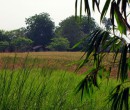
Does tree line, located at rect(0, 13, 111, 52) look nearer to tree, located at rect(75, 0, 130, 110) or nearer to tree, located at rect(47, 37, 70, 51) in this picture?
tree, located at rect(47, 37, 70, 51)

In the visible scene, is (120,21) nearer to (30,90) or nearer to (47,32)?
(30,90)

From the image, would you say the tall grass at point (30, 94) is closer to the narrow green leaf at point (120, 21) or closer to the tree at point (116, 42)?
the tree at point (116, 42)

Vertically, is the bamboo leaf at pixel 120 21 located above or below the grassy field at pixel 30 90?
above

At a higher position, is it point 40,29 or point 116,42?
point 40,29

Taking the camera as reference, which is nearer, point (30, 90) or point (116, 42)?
point (116, 42)

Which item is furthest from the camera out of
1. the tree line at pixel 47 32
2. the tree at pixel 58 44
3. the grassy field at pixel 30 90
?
the tree line at pixel 47 32

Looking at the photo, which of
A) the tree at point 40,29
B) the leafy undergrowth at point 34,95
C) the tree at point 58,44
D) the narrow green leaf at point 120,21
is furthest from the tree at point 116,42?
the tree at point 40,29

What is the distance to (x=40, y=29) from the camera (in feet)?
220

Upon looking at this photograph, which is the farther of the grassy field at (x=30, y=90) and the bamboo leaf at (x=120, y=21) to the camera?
the grassy field at (x=30, y=90)

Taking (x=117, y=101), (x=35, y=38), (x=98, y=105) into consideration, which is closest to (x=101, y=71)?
(x=117, y=101)

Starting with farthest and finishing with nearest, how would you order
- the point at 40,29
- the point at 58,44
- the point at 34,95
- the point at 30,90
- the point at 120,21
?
the point at 40,29
the point at 58,44
the point at 34,95
the point at 30,90
the point at 120,21

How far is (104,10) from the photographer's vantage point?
81.9 inches

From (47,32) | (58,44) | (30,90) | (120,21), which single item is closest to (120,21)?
(120,21)

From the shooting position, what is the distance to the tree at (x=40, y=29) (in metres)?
65.0
